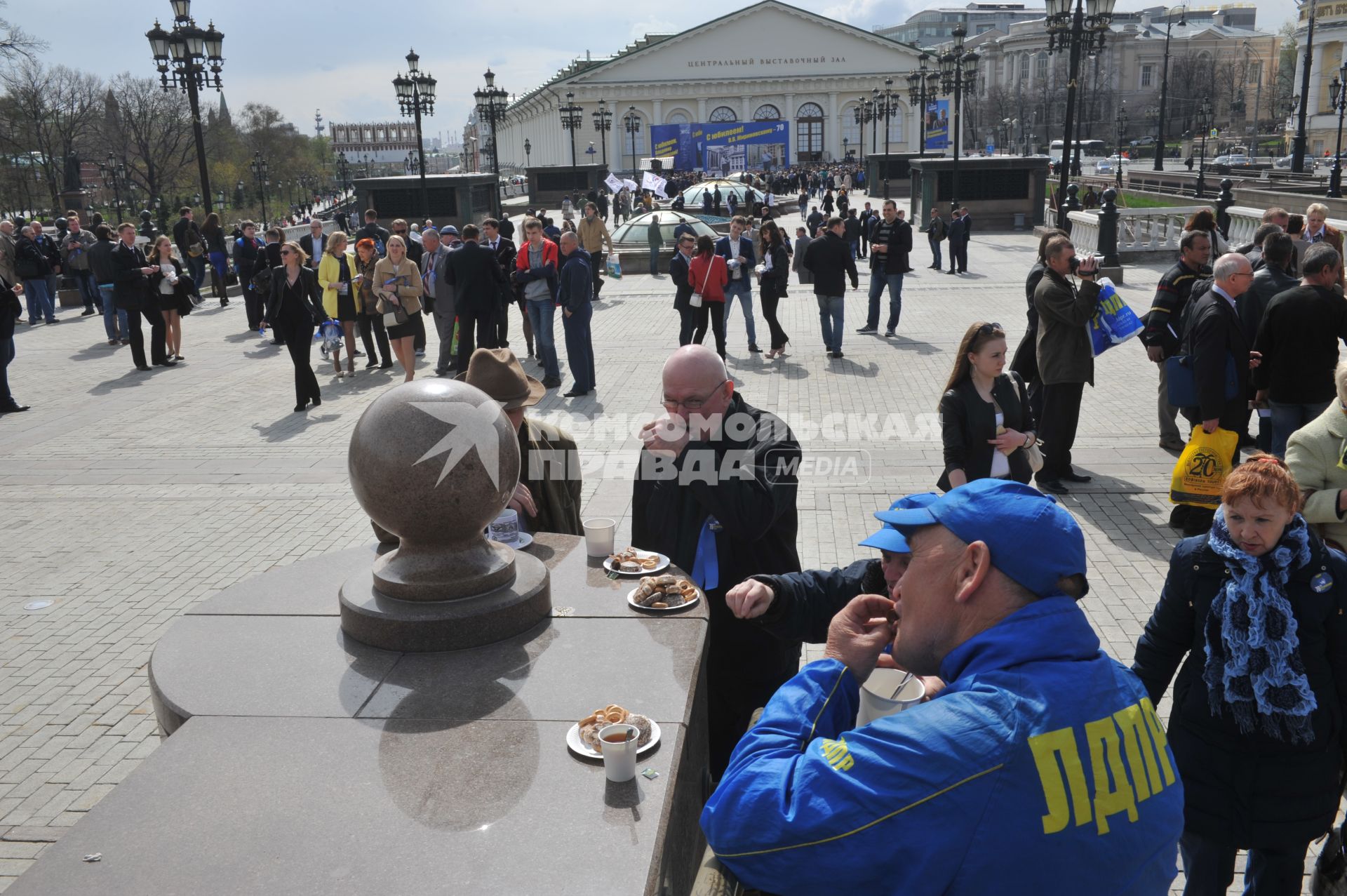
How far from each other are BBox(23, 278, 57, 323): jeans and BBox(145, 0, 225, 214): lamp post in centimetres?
371

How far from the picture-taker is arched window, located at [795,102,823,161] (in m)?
102

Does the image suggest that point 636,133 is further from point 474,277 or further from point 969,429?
point 969,429

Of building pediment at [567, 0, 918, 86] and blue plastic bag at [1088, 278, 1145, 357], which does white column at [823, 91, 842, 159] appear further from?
blue plastic bag at [1088, 278, 1145, 357]

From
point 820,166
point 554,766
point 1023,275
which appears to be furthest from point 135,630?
point 820,166

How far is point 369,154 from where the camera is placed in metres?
200

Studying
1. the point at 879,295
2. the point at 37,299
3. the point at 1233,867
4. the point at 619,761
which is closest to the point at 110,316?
the point at 37,299

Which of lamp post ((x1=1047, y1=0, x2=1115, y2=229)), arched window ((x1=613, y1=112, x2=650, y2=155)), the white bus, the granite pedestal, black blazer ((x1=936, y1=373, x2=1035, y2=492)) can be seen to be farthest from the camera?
arched window ((x1=613, y1=112, x2=650, y2=155))

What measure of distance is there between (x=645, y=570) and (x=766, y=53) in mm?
104528

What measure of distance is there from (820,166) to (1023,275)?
226 ft

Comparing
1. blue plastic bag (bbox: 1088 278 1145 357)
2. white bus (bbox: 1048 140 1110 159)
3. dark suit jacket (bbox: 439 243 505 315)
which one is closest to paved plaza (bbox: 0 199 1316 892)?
blue plastic bag (bbox: 1088 278 1145 357)

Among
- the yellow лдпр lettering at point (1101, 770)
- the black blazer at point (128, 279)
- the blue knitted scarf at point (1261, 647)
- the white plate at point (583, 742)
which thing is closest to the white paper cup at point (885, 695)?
the yellow лдпр lettering at point (1101, 770)

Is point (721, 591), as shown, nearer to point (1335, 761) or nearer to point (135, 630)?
point (1335, 761)

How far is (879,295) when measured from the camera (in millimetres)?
16547

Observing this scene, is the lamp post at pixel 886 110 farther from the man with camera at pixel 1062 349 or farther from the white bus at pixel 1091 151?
the man with camera at pixel 1062 349
